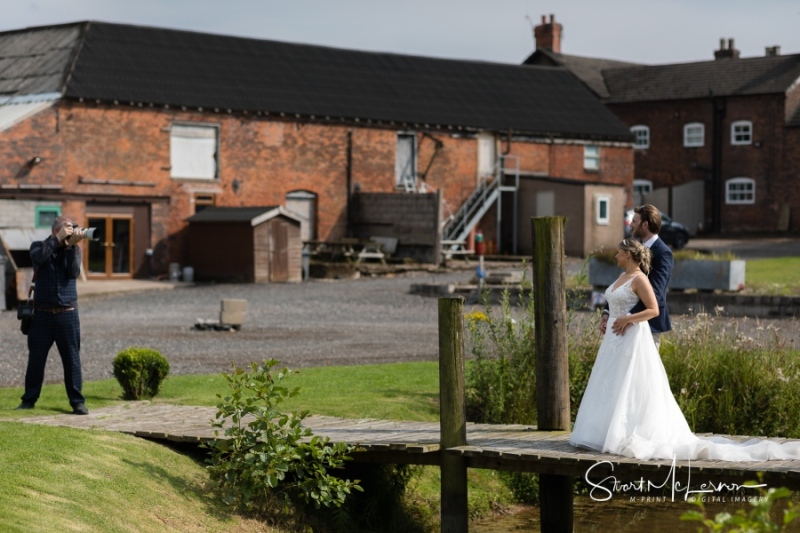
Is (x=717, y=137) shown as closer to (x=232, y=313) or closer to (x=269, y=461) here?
(x=232, y=313)

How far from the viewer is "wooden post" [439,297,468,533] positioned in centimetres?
1041

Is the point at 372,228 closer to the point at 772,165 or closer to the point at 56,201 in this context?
the point at 56,201

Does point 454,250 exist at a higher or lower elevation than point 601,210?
lower

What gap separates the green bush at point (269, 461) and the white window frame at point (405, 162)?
32.1m

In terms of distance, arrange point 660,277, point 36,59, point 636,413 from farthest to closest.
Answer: point 36,59
point 660,277
point 636,413

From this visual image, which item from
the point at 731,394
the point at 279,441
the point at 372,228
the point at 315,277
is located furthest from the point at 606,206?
the point at 279,441

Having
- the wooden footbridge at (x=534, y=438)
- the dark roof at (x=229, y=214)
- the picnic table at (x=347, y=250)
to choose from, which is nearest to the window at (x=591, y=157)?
the picnic table at (x=347, y=250)

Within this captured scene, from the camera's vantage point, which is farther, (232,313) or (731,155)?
(731,155)

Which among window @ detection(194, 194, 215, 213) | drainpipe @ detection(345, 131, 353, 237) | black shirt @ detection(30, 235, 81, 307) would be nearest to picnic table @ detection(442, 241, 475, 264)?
drainpipe @ detection(345, 131, 353, 237)

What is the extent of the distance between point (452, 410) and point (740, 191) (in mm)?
44989

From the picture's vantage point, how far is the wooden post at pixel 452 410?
1041 centimetres

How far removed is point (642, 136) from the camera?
55.6m

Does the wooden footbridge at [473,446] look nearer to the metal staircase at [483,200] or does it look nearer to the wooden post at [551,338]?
the wooden post at [551,338]

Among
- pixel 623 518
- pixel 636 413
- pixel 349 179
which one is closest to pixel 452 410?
pixel 636 413
